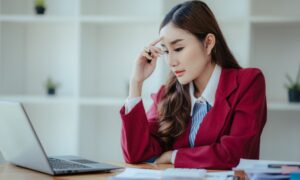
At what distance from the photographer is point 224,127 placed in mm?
1903

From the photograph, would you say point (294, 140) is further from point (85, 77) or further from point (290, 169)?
point (290, 169)

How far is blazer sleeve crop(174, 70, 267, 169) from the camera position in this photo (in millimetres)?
1754

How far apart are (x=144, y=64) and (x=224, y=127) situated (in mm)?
444

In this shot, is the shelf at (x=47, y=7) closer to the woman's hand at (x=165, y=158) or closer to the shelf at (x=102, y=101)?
the shelf at (x=102, y=101)

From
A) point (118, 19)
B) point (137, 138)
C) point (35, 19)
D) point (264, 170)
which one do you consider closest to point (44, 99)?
point (35, 19)

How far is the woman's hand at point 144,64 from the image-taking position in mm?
2035

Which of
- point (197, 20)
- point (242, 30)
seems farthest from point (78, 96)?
point (197, 20)

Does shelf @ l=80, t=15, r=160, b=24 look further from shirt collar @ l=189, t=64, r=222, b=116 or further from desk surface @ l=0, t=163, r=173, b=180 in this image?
desk surface @ l=0, t=163, r=173, b=180

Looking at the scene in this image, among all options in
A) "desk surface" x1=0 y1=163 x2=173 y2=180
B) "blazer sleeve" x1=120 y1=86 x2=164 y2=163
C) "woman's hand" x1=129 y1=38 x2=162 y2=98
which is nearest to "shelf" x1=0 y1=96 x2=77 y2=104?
"woman's hand" x1=129 y1=38 x2=162 y2=98

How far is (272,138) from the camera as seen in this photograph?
318 centimetres

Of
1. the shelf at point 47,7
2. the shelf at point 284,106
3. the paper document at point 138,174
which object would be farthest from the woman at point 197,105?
the shelf at point 47,7

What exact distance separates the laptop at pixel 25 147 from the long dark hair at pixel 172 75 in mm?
421

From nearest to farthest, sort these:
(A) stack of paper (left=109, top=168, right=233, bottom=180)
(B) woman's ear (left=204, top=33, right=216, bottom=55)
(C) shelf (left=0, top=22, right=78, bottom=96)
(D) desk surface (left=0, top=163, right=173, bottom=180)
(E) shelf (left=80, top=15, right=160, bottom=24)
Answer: (A) stack of paper (left=109, top=168, right=233, bottom=180) → (D) desk surface (left=0, top=163, right=173, bottom=180) → (B) woman's ear (left=204, top=33, right=216, bottom=55) → (E) shelf (left=80, top=15, right=160, bottom=24) → (C) shelf (left=0, top=22, right=78, bottom=96)

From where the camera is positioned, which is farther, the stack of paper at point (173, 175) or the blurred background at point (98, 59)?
the blurred background at point (98, 59)
